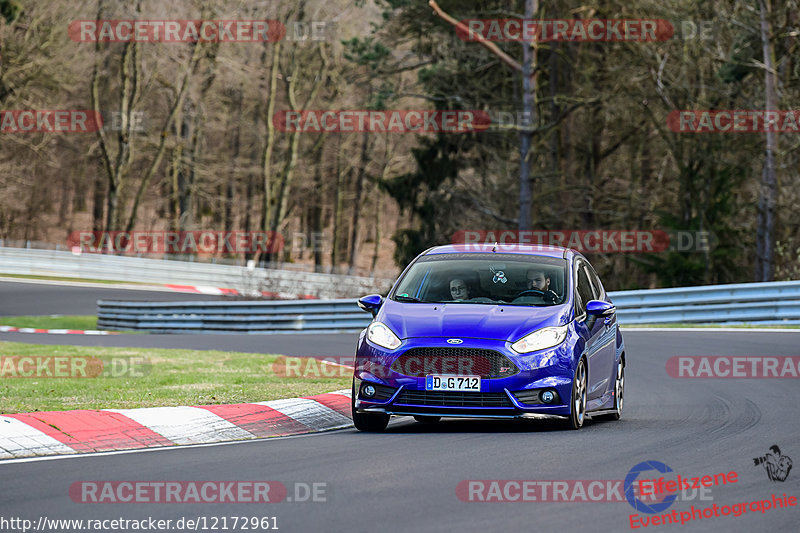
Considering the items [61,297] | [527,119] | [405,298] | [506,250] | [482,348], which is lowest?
[61,297]

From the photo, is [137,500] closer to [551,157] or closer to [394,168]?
[551,157]

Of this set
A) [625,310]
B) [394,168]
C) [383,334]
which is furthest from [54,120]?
[383,334]

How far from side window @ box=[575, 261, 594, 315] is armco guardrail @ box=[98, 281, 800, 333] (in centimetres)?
1265

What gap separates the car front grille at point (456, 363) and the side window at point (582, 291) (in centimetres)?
123

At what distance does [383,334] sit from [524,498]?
334 centimetres

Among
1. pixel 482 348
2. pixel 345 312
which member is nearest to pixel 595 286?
pixel 482 348

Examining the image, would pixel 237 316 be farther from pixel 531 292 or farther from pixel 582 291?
pixel 531 292

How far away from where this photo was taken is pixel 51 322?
34438mm

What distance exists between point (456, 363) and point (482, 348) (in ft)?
0.82

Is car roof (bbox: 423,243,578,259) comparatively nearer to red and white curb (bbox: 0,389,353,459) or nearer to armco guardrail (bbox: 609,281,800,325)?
red and white curb (bbox: 0,389,353,459)

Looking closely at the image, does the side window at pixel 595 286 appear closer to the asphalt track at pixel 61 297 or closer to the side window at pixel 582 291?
the side window at pixel 582 291

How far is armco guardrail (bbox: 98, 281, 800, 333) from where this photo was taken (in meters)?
23.3

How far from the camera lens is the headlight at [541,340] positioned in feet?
31.4

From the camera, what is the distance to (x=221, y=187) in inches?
3317
